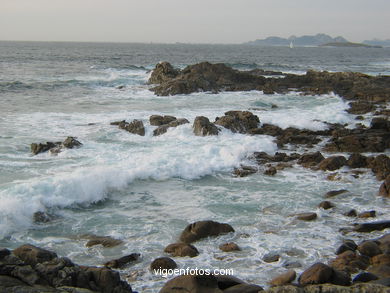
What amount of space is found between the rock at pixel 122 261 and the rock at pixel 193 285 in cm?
146

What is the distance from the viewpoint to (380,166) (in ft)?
43.6

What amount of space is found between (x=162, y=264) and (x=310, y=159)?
858cm

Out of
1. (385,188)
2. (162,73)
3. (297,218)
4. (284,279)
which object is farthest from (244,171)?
(162,73)

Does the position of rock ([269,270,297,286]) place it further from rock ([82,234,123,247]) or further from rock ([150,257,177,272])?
rock ([82,234,123,247])

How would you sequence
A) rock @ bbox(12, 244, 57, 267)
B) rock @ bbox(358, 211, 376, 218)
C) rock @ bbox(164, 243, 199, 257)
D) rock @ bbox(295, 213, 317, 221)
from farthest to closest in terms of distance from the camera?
rock @ bbox(358, 211, 376, 218)
rock @ bbox(295, 213, 317, 221)
rock @ bbox(164, 243, 199, 257)
rock @ bbox(12, 244, 57, 267)

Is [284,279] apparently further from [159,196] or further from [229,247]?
[159,196]

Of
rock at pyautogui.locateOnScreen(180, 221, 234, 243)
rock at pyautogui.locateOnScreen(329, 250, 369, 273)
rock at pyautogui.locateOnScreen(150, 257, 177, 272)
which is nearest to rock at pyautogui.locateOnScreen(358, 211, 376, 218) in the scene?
rock at pyautogui.locateOnScreen(329, 250, 369, 273)

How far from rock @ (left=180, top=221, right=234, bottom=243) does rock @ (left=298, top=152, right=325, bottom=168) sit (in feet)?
20.1

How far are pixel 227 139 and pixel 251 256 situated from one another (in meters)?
9.88

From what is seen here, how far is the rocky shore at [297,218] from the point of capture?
5.75 m

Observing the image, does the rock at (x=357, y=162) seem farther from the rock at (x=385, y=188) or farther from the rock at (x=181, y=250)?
the rock at (x=181, y=250)

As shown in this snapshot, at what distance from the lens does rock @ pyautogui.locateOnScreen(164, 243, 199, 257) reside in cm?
778

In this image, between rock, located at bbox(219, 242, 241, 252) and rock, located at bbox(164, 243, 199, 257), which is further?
rock, located at bbox(219, 242, 241, 252)

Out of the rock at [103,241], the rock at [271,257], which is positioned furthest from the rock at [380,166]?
the rock at [103,241]
